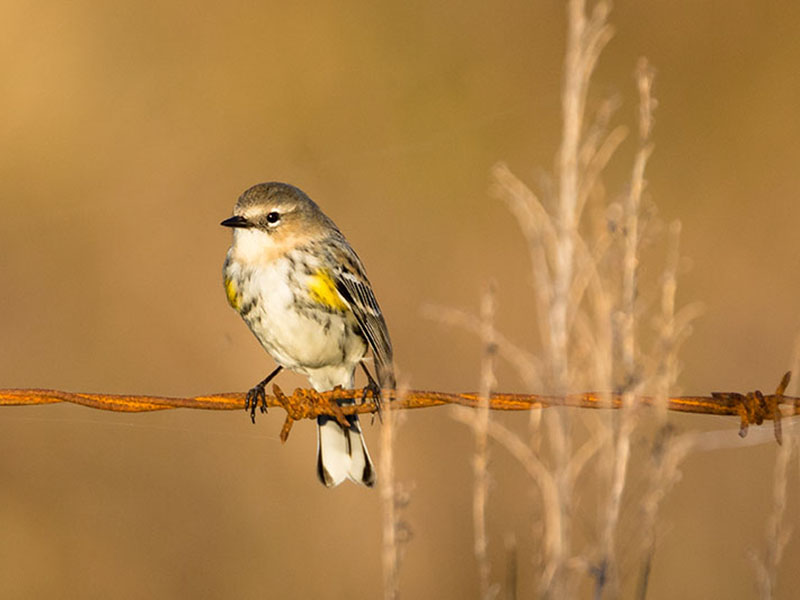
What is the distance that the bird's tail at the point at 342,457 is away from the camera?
636 centimetres

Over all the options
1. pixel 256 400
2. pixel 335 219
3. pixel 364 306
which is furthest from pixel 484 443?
pixel 335 219

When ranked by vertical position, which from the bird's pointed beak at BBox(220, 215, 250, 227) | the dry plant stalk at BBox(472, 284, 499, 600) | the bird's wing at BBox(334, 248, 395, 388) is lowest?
the dry plant stalk at BBox(472, 284, 499, 600)

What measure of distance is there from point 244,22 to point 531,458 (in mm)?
10457

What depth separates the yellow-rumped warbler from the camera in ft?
20.2

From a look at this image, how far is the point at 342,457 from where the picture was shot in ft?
21.0

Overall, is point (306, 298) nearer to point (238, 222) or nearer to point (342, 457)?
point (238, 222)

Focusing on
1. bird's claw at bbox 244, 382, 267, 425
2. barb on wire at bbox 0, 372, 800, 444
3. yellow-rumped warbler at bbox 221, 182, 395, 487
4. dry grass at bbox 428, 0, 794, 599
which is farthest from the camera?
yellow-rumped warbler at bbox 221, 182, 395, 487

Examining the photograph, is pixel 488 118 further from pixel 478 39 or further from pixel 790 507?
pixel 790 507

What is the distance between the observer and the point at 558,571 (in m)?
3.78

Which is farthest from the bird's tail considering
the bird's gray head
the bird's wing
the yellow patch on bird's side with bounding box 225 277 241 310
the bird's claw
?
the bird's gray head

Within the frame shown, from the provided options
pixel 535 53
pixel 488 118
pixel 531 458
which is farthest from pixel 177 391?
pixel 531 458

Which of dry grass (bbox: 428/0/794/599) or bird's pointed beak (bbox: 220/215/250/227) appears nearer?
dry grass (bbox: 428/0/794/599)

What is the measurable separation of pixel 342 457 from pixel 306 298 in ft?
2.82

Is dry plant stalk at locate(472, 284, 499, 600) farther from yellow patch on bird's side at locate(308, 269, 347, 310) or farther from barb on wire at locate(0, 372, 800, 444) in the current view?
yellow patch on bird's side at locate(308, 269, 347, 310)
